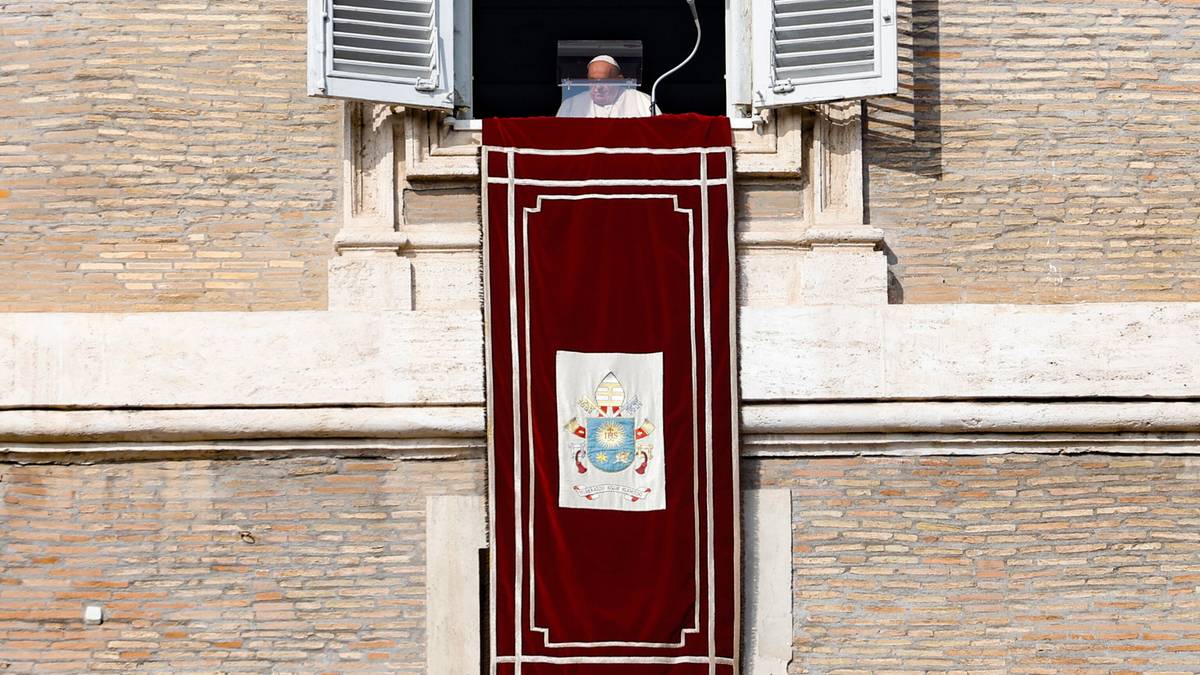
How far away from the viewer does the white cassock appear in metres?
8.95

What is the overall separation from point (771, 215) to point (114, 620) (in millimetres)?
3445

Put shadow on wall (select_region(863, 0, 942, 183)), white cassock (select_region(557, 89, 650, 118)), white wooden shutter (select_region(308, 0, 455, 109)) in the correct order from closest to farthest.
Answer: white wooden shutter (select_region(308, 0, 455, 109)), shadow on wall (select_region(863, 0, 942, 183)), white cassock (select_region(557, 89, 650, 118))

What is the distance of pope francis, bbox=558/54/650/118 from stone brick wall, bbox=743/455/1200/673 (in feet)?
6.43

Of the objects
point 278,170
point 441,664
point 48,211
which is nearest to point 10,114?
point 48,211

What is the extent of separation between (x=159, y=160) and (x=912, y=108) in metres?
3.46

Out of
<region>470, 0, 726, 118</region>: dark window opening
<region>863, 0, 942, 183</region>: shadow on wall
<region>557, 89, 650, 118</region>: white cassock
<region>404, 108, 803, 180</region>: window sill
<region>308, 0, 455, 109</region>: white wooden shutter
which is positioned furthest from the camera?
<region>470, 0, 726, 118</region>: dark window opening

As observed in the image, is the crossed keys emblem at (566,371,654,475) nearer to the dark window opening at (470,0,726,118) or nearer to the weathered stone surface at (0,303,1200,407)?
the weathered stone surface at (0,303,1200,407)

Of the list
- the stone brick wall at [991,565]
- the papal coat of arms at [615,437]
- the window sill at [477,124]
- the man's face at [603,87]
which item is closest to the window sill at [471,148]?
the window sill at [477,124]

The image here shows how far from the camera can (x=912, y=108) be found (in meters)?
8.46

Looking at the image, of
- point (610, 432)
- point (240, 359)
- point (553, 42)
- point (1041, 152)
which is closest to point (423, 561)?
point (610, 432)

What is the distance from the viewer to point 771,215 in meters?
8.37

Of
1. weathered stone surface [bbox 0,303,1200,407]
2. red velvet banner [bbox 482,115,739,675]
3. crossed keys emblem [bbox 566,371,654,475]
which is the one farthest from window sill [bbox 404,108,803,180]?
crossed keys emblem [bbox 566,371,654,475]

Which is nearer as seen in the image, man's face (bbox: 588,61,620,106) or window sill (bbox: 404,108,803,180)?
window sill (bbox: 404,108,803,180)

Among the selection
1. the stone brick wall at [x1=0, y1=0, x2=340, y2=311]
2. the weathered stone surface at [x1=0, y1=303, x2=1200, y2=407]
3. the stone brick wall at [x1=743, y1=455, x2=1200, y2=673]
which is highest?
the stone brick wall at [x1=0, y1=0, x2=340, y2=311]
